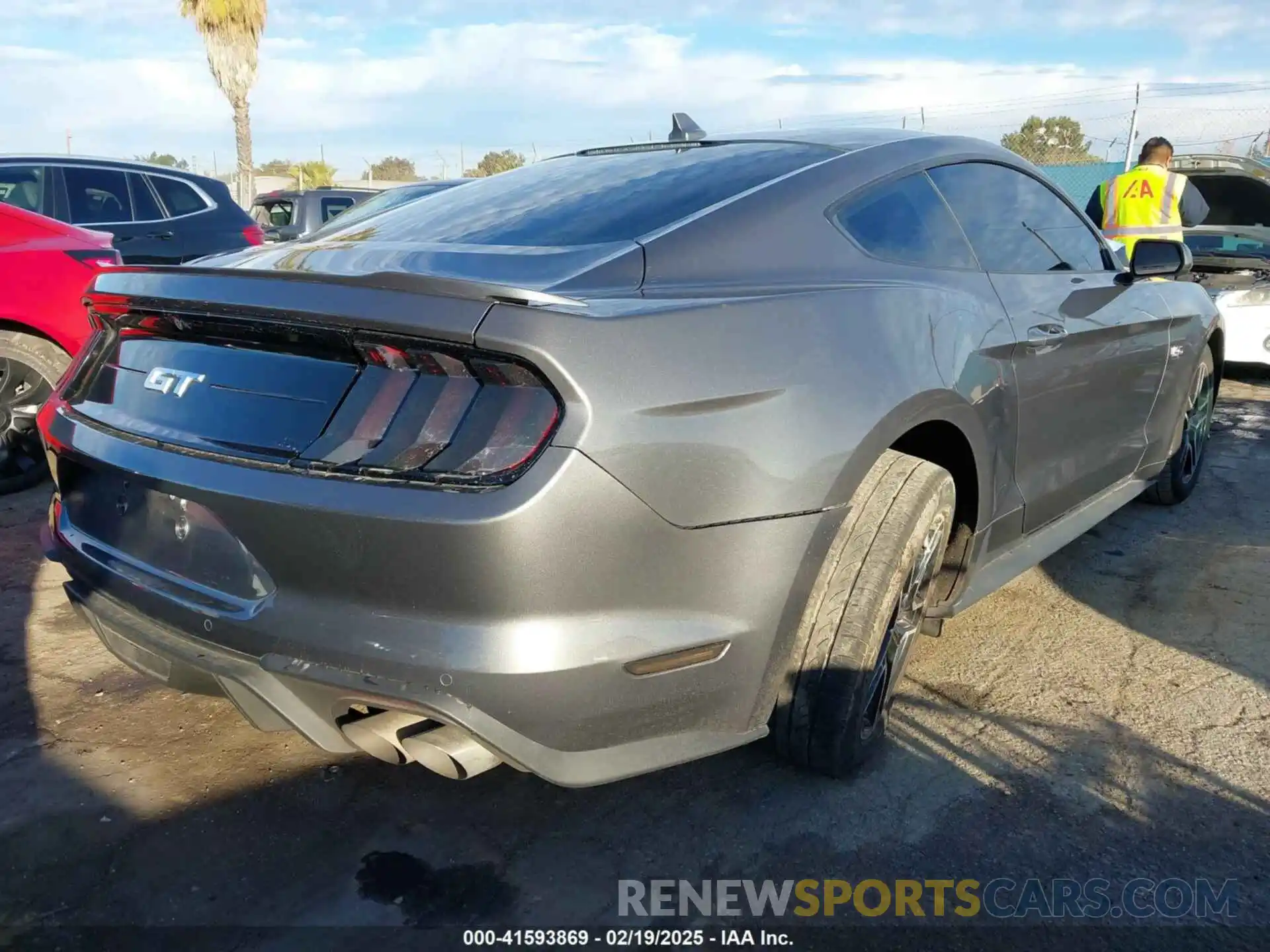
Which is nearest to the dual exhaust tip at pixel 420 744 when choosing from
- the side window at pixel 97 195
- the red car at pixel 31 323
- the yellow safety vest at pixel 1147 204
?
the red car at pixel 31 323

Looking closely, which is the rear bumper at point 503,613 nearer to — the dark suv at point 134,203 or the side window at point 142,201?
the dark suv at point 134,203

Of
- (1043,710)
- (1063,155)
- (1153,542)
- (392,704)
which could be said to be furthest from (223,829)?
(1063,155)

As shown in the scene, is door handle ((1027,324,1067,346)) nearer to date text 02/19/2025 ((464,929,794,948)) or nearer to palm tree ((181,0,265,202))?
date text 02/19/2025 ((464,929,794,948))

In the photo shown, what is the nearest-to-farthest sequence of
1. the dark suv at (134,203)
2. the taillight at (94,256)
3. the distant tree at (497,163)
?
the taillight at (94,256)
the dark suv at (134,203)
the distant tree at (497,163)

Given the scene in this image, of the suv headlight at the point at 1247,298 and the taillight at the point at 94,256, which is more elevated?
the taillight at the point at 94,256

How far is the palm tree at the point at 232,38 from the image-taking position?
19.2 m

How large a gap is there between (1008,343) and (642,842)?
166cm

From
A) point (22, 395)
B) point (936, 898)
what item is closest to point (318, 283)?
point (936, 898)

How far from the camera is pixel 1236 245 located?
29.2 feet

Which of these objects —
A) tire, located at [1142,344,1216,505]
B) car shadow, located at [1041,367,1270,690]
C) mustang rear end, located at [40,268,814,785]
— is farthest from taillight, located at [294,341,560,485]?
tire, located at [1142,344,1216,505]

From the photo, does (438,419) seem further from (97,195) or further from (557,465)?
(97,195)

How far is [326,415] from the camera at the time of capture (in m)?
1.97

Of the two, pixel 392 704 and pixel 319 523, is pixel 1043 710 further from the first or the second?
pixel 319 523

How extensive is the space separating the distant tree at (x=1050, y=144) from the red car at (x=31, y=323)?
16052mm
